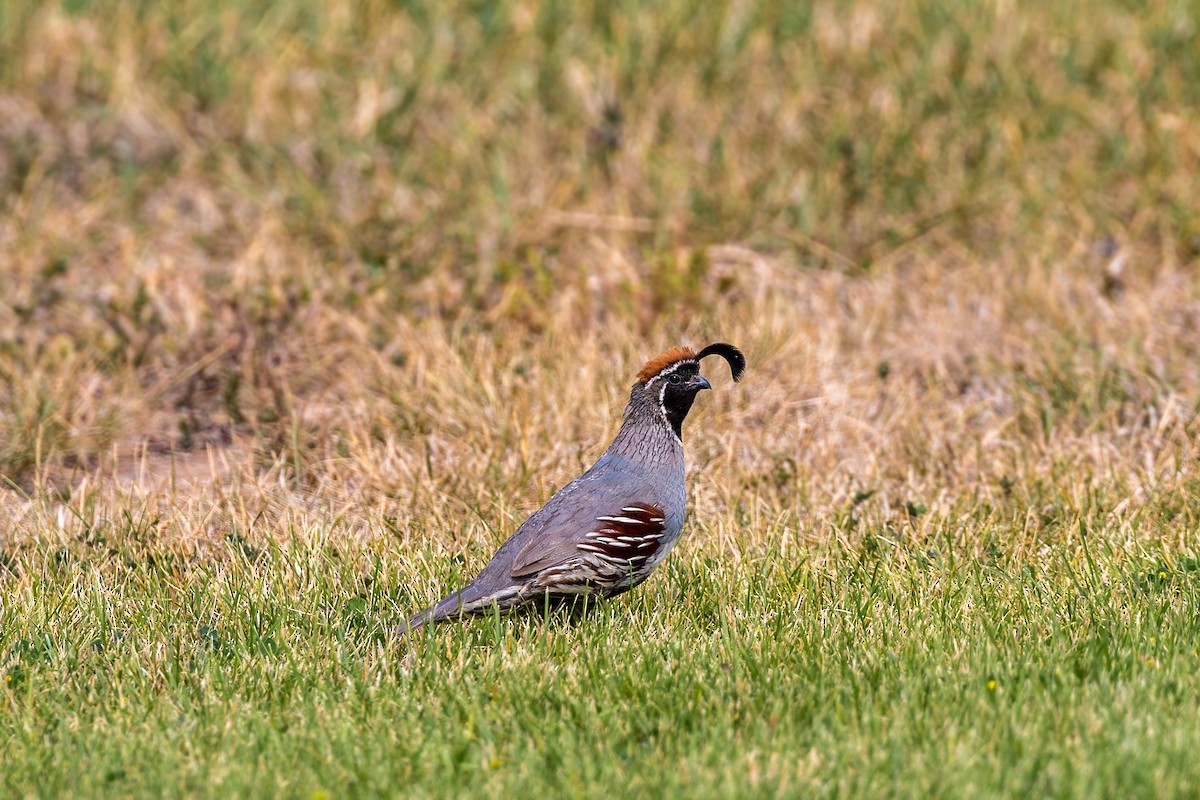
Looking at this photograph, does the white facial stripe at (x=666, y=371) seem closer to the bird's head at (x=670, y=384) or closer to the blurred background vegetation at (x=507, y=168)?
the bird's head at (x=670, y=384)

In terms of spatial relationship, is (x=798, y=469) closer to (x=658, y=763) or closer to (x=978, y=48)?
(x=658, y=763)

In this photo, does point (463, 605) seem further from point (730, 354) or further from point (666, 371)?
point (730, 354)

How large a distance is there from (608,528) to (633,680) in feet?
2.31

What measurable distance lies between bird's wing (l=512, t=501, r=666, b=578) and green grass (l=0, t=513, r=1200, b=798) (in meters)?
0.20

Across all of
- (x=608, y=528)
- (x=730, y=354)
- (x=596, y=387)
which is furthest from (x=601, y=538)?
(x=596, y=387)

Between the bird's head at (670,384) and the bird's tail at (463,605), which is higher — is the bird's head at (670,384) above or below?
above

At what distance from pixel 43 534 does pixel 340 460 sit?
1167 millimetres

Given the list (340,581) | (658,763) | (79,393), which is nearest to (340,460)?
(340,581)

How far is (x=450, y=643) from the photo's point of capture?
4.60 meters

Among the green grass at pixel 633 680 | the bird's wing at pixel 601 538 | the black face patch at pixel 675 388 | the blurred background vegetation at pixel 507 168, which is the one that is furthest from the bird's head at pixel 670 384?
the blurred background vegetation at pixel 507 168

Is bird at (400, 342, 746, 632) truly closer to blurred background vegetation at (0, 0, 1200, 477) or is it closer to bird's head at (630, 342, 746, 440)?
bird's head at (630, 342, 746, 440)

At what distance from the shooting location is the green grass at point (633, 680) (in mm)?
3689

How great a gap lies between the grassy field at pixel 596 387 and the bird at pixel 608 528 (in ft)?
0.42

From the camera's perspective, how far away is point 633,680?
13.9ft
